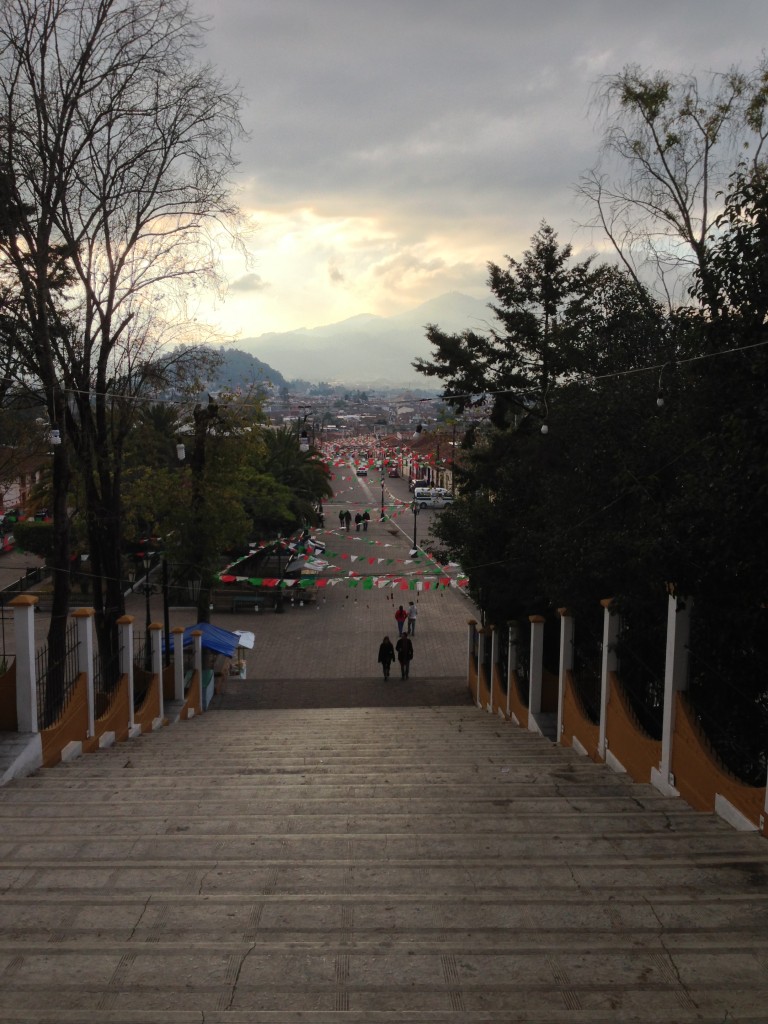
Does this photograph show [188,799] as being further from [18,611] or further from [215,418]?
[215,418]

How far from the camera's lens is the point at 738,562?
5.28m

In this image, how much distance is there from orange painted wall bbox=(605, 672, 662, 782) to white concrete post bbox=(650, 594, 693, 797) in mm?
191

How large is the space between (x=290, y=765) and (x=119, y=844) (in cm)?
305

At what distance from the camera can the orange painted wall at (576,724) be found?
8.27 metres

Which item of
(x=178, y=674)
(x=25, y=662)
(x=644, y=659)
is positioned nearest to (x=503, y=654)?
(x=178, y=674)

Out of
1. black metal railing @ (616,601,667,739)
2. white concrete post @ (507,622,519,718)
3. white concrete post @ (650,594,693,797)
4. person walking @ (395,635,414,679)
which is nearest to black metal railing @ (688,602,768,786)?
white concrete post @ (650,594,693,797)

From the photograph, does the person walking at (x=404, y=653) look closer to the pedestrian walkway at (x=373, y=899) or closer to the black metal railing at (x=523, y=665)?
the black metal railing at (x=523, y=665)

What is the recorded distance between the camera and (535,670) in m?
11.2

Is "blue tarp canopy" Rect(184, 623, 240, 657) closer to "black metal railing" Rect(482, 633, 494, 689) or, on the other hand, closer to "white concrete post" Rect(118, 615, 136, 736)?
"black metal railing" Rect(482, 633, 494, 689)

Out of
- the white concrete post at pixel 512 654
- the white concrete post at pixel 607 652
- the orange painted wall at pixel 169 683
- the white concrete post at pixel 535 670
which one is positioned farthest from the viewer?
the orange painted wall at pixel 169 683

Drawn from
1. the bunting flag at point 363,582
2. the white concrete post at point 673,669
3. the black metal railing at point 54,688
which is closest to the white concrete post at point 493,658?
the bunting flag at point 363,582

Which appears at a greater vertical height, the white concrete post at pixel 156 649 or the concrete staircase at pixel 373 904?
the concrete staircase at pixel 373 904

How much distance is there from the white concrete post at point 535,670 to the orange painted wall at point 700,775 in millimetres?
4898

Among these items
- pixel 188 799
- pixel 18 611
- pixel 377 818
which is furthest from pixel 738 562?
pixel 18 611
